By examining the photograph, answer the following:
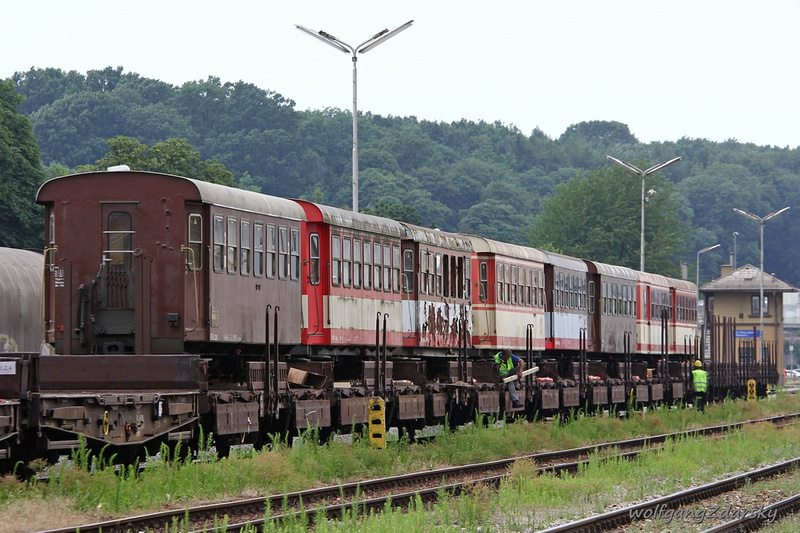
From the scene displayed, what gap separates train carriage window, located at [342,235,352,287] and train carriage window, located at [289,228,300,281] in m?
1.53

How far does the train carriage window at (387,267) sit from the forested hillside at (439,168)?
7000 cm

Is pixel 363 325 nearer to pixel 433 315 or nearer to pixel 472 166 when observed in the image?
pixel 433 315

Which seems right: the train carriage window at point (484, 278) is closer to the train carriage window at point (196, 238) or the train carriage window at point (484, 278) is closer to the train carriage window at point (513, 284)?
the train carriage window at point (513, 284)

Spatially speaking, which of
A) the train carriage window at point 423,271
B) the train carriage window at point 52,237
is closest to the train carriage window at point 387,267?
the train carriage window at point 423,271

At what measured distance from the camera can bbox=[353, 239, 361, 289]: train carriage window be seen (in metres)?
22.8

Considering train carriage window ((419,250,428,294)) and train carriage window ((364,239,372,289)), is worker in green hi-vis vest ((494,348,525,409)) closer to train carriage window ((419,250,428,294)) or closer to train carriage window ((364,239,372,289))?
train carriage window ((419,250,428,294))

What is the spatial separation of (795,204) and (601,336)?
482 ft

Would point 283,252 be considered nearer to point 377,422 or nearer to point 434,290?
Answer: point 377,422

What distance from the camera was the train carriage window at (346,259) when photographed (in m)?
22.2

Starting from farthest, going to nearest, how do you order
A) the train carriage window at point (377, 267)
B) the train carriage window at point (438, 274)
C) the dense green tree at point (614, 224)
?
the dense green tree at point (614, 224)
the train carriage window at point (438, 274)
the train carriage window at point (377, 267)

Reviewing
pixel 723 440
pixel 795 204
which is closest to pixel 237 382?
pixel 723 440

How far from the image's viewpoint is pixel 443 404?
2495cm

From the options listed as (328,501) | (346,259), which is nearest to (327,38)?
(346,259)

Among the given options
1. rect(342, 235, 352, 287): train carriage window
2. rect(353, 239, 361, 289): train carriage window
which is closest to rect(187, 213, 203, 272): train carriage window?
rect(342, 235, 352, 287): train carriage window
